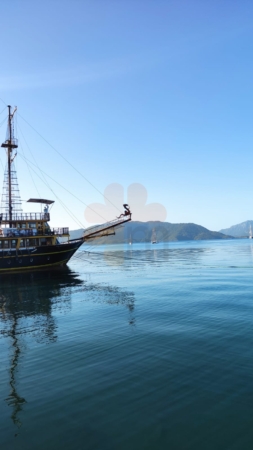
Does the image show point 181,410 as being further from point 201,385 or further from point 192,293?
point 192,293

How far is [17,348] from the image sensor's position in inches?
588

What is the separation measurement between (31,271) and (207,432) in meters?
46.6

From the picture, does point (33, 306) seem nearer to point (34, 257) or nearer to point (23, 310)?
point (23, 310)

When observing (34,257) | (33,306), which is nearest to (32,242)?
(34,257)

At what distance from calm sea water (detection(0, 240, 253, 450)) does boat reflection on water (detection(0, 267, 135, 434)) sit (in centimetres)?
11

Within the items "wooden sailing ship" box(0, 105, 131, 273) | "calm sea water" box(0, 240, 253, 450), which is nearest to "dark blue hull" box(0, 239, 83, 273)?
"wooden sailing ship" box(0, 105, 131, 273)

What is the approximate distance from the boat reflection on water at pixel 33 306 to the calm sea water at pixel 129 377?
4.3 inches

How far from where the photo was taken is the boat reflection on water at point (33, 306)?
1325 cm

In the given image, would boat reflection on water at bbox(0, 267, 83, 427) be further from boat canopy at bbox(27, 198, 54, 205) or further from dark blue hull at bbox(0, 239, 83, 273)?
boat canopy at bbox(27, 198, 54, 205)

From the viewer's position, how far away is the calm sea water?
7.80 metres

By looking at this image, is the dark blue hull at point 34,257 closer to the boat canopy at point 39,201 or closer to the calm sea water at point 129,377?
the boat canopy at point 39,201

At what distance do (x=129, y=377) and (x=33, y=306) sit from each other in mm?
16870

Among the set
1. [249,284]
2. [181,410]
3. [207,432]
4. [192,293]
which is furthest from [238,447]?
[249,284]

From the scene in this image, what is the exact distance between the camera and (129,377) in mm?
10992
